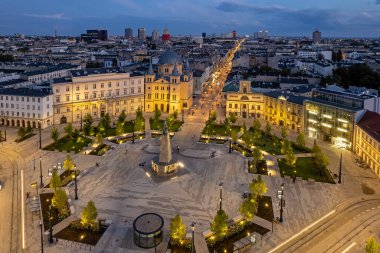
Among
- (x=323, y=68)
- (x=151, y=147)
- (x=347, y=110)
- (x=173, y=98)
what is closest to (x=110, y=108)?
(x=173, y=98)

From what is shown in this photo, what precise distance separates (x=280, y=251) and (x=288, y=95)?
6396 centimetres

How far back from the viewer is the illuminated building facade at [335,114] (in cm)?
7900

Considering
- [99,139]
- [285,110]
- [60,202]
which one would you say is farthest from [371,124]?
[60,202]

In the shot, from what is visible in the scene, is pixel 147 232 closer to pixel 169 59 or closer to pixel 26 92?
pixel 26 92

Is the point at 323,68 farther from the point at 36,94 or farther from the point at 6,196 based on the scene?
the point at 6,196

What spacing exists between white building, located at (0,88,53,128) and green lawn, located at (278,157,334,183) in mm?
59564

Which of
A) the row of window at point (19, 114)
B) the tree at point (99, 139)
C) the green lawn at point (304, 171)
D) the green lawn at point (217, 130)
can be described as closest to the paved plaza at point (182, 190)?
the green lawn at point (304, 171)

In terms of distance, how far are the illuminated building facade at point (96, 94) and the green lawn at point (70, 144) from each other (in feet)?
54.4

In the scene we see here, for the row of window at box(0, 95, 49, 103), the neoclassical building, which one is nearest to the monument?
the row of window at box(0, 95, 49, 103)

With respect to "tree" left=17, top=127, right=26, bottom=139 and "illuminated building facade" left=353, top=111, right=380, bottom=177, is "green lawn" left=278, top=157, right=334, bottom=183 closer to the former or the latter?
"illuminated building facade" left=353, top=111, right=380, bottom=177

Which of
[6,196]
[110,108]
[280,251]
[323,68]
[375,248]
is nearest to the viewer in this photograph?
[375,248]

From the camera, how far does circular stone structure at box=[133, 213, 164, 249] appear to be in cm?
4209

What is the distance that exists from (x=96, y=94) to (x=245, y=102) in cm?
4323

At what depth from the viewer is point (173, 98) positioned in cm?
11469
